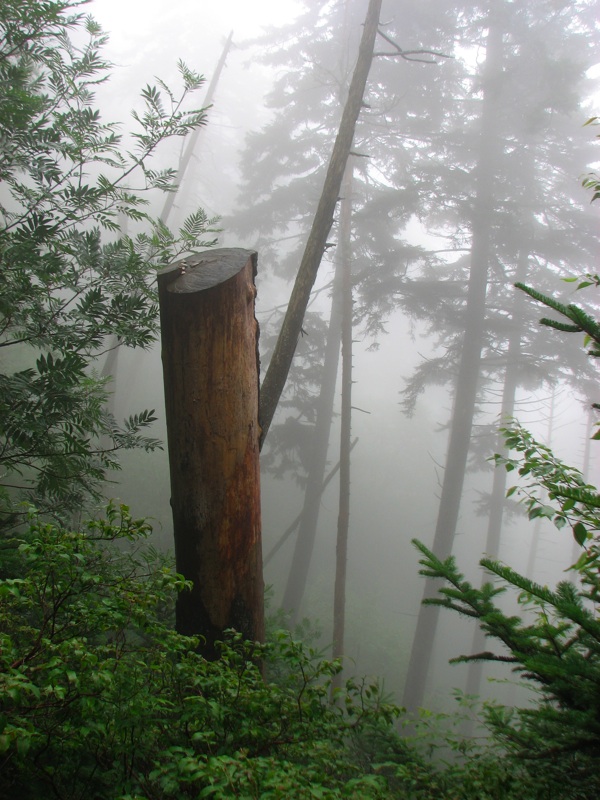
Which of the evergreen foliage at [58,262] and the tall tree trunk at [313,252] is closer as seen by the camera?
the evergreen foliage at [58,262]

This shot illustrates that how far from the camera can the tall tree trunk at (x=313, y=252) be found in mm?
5019

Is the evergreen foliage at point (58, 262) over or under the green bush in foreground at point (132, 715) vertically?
over

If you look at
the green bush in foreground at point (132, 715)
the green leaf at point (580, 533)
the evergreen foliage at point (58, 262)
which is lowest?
the green bush in foreground at point (132, 715)

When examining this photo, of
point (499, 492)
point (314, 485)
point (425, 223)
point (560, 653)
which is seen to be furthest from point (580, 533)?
point (425, 223)

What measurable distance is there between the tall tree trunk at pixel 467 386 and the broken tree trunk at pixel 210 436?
371 inches

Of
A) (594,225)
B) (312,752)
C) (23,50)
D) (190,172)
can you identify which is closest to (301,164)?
(594,225)

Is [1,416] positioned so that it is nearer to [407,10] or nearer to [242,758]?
[242,758]

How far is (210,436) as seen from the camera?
9.17 ft

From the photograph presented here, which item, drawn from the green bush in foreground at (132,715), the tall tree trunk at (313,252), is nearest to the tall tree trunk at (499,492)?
the tall tree trunk at (313,252)

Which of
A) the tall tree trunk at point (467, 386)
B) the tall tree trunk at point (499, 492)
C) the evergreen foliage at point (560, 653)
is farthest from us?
the tall tree trunk at point (499, 492)

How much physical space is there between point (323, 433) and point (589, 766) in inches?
475

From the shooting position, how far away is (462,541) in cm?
3114

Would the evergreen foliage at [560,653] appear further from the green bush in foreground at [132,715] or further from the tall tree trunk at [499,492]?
the tall tree trunk at [499,492]

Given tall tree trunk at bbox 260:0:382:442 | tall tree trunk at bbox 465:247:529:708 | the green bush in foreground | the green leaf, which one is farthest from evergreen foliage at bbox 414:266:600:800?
tall tree trunk at bbox 465:247:529:708
